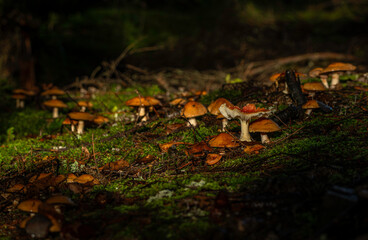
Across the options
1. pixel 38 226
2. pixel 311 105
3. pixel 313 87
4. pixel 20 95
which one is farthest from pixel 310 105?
pixel 20 95

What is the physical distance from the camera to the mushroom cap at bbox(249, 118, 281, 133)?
125 inches

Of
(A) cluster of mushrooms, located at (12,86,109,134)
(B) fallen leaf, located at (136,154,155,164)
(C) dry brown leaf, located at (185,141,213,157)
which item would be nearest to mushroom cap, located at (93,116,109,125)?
(A) cluster of mushrooms, located at (12,86,109,134)

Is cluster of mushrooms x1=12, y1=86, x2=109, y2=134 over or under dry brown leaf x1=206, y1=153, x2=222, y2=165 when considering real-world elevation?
under

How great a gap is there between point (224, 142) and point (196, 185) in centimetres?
A: 81

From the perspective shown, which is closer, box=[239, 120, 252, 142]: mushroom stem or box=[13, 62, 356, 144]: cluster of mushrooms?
box=[13, 62, 356, 144]: cluster of mushrooms

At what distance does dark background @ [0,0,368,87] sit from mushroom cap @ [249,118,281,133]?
5756mm

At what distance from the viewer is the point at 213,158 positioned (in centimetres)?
323

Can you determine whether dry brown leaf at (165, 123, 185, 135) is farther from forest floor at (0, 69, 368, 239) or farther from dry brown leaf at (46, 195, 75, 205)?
dry brown leaf at (46, 195, 75, 205)

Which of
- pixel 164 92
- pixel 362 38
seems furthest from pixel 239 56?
pixel 164 92

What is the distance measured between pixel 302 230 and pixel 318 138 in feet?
5.77

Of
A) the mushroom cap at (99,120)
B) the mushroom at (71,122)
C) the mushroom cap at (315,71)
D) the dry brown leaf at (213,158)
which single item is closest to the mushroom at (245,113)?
the dry brown leaf at (213,158)

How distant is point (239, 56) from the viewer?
1350 cm

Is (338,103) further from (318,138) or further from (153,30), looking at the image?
(153,30)

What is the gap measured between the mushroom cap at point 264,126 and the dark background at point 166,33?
5.76m
